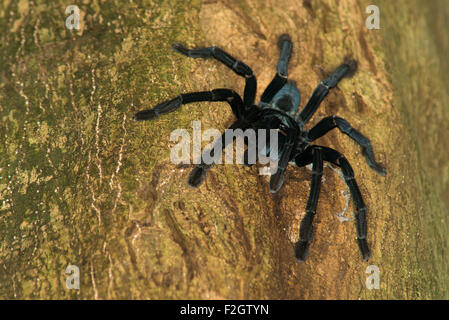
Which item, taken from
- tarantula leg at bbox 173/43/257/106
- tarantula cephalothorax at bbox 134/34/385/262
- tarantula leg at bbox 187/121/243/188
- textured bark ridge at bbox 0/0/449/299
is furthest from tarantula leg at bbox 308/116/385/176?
tarantula leg at bbox 187/121/243/188

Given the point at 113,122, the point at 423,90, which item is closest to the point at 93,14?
the point at 113,122

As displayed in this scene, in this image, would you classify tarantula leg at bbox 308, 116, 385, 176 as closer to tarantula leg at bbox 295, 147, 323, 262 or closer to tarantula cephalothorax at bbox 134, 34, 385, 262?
tarantula cephalothorax at bbox 134, 34, 385, 262

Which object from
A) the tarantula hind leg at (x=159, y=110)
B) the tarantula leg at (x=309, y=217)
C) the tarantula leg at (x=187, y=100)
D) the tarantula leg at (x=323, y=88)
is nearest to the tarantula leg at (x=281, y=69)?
the tarantula leg at (x=323, y=88)

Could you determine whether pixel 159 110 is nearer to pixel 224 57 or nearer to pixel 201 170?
pixel 201 170

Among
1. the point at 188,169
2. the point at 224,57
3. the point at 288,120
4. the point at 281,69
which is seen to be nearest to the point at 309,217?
the point at 188,169

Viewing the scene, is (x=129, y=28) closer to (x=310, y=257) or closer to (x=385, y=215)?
(x=310, y=257)

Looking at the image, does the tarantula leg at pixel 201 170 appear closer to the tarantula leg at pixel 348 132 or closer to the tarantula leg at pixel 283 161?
the tarantula leg at pixel 283 161
